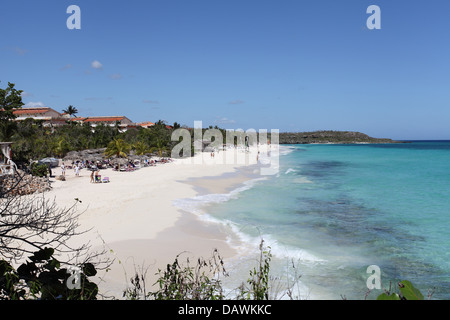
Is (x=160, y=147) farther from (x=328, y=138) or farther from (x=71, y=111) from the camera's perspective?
(x=328, y=138)

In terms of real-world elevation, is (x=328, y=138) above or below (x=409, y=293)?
above

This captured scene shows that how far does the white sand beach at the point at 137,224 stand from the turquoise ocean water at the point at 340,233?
1278 mm

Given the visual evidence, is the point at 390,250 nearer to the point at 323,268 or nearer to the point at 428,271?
the point at 428,271

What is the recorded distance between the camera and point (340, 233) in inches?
489

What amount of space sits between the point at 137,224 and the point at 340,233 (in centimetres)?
827

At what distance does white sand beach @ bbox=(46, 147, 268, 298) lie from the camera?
28.6 feet

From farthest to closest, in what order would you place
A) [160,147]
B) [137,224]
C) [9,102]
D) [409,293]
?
1. [160,147]
2. [9,102]
3. [137,224]
4. [409,293]

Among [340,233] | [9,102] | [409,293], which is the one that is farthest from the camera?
[9,102]

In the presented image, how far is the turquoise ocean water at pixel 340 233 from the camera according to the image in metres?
8.56

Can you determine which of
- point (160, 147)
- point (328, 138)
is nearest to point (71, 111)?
point (160, 147)

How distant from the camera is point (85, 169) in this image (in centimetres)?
2956

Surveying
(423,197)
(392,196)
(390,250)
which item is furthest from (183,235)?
(423,197)

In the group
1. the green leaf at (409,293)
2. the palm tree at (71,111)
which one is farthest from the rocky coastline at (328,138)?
the green leaf at (409,293)
